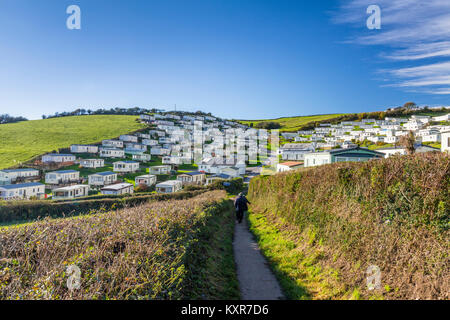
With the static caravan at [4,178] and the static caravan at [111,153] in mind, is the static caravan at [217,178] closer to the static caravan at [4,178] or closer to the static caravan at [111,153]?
the static caravan at [111,153]

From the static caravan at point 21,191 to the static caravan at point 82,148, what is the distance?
111 ft

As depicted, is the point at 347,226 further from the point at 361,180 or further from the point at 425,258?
the point at 425,258

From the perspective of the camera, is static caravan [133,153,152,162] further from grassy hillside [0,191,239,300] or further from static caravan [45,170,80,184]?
grassy hillside [0,191,239,300]

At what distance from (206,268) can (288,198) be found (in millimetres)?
7459

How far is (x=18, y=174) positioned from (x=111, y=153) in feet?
98.2

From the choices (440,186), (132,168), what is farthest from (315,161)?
(132,168)

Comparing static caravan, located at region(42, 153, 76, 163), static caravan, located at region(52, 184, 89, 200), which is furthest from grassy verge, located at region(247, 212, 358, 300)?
static caravan, located at region(42, 153, 76, 163)

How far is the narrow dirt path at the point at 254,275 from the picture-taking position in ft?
18.9

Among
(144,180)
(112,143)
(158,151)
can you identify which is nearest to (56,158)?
(112,143)

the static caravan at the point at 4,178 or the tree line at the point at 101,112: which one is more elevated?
the tree line at the point at 101,112

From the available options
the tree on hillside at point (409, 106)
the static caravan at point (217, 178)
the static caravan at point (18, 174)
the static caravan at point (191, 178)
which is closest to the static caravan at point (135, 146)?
the static caravan at point (18, 174)

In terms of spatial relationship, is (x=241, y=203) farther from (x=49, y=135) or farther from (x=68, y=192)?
(x=49, y=135)

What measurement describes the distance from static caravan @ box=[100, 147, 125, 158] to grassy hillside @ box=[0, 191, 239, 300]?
86170mm

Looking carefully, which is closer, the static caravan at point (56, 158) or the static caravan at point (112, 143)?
the static caravan at point (56, 158)
